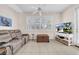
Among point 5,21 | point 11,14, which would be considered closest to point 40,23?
point 11,14

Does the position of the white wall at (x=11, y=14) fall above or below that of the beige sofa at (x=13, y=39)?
above

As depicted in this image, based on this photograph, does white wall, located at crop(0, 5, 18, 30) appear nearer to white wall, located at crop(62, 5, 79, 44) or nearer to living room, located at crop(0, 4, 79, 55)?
living room, located at crop(0, 4, 79, 55)

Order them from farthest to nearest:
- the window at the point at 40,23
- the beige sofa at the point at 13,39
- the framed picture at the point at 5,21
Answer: the window at the point at 40,23, the framed picture at the point at 5,21, the beige sofa at the point at 13,39

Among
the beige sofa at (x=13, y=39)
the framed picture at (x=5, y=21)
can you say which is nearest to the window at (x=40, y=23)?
the beige sofa at (x=13, y=39)

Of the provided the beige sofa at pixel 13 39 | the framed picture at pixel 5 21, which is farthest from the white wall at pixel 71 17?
the framed picture at pixel 5 21

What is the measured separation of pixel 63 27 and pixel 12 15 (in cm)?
165

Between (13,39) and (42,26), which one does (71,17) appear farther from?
(13,39)

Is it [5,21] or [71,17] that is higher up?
[71,17]

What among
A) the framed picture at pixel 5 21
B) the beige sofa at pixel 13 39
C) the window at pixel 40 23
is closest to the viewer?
the beige sofa at pixel 13 39

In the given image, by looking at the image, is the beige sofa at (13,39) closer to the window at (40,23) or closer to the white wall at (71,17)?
the window at (40,23)

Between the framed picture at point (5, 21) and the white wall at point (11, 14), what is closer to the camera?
the white wall at point (11, 14)

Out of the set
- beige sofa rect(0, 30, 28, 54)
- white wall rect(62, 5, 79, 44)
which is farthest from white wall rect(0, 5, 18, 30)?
white wall rect(62, 5, 79, 44)
